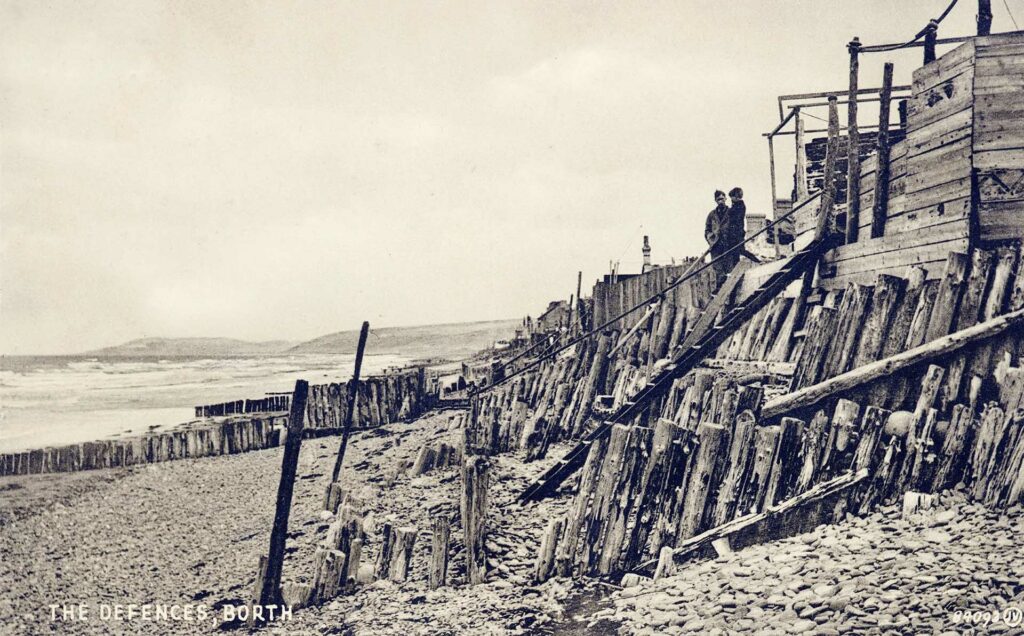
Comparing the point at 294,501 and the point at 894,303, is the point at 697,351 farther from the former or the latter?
the point at 294,501

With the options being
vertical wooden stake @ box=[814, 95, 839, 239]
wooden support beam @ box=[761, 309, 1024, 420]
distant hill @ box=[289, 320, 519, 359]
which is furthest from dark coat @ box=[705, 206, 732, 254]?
distant hill @ box=[289, 320, 519, 359]

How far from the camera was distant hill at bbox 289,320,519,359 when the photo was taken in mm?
86062

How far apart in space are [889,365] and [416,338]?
94.4m

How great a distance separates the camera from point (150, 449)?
45.9 feet

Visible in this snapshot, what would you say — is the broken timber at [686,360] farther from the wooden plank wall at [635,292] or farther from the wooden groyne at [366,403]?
the wooden groyne at [366,403]

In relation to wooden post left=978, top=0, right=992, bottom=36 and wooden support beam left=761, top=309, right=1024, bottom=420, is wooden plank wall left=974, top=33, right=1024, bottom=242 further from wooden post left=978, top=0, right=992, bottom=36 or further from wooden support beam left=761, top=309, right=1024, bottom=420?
wooden support beam left=761, top=309, right=1024, bottom=420

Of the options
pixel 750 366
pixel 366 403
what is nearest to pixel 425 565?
pixel 750 366

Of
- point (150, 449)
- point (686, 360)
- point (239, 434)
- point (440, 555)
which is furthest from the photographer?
point (239, 434)

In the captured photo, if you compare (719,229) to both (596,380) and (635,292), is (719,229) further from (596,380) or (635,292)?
(596,380)

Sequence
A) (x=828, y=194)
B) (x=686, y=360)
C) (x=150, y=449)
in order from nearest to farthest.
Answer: (x=686, y=360), (x=828, y=194), (x=150, y=449)

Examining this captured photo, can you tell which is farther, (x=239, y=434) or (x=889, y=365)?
(x=239, y=434)

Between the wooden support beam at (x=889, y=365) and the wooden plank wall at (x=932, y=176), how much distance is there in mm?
1219

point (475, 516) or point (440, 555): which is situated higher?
point (475, 516)

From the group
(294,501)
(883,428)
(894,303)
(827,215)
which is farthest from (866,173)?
(294,501)
